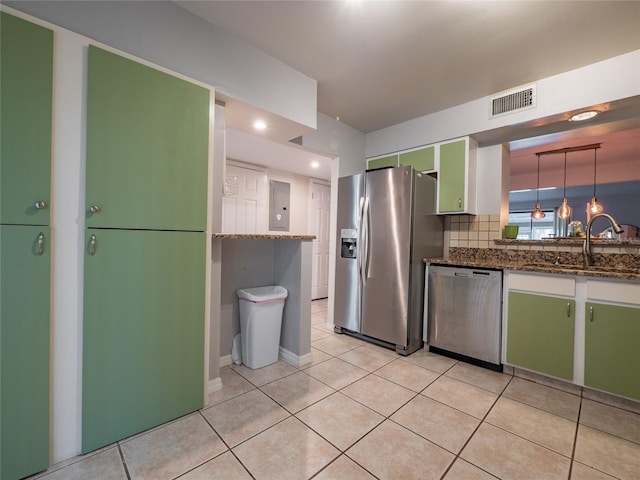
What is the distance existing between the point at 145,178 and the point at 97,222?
12.2 inches

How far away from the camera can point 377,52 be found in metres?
1.96

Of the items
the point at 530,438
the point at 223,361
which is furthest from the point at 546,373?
the point at 223,361

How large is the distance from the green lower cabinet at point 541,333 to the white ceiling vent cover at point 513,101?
1.58m

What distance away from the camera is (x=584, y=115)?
2.16 metres

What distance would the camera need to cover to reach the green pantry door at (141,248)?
131cm

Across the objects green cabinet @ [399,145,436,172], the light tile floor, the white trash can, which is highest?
green cabinet @ [399,145,436,172]

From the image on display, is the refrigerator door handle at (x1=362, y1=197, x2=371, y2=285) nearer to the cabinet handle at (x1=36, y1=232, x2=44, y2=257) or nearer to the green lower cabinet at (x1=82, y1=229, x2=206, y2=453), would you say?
the green lower cabinet at (x1=82, y1=229, x2=206, y2=453)

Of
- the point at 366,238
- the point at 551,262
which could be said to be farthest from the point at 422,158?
the point at 551,262

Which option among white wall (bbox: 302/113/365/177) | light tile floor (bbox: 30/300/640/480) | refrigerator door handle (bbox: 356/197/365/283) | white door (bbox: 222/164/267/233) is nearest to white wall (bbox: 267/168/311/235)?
white door (bbox: 222/164/267/233)

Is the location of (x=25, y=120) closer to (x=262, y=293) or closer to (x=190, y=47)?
(x=190, y=47)

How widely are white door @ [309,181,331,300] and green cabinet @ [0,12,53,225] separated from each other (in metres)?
3.99

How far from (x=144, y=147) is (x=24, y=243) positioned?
66 centimetres

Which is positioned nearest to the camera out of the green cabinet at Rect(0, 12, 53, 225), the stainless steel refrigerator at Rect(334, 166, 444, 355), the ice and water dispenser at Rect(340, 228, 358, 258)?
the green cabinet at Rect(0, 12, 53, 225)

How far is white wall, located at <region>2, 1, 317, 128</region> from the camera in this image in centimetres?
132
